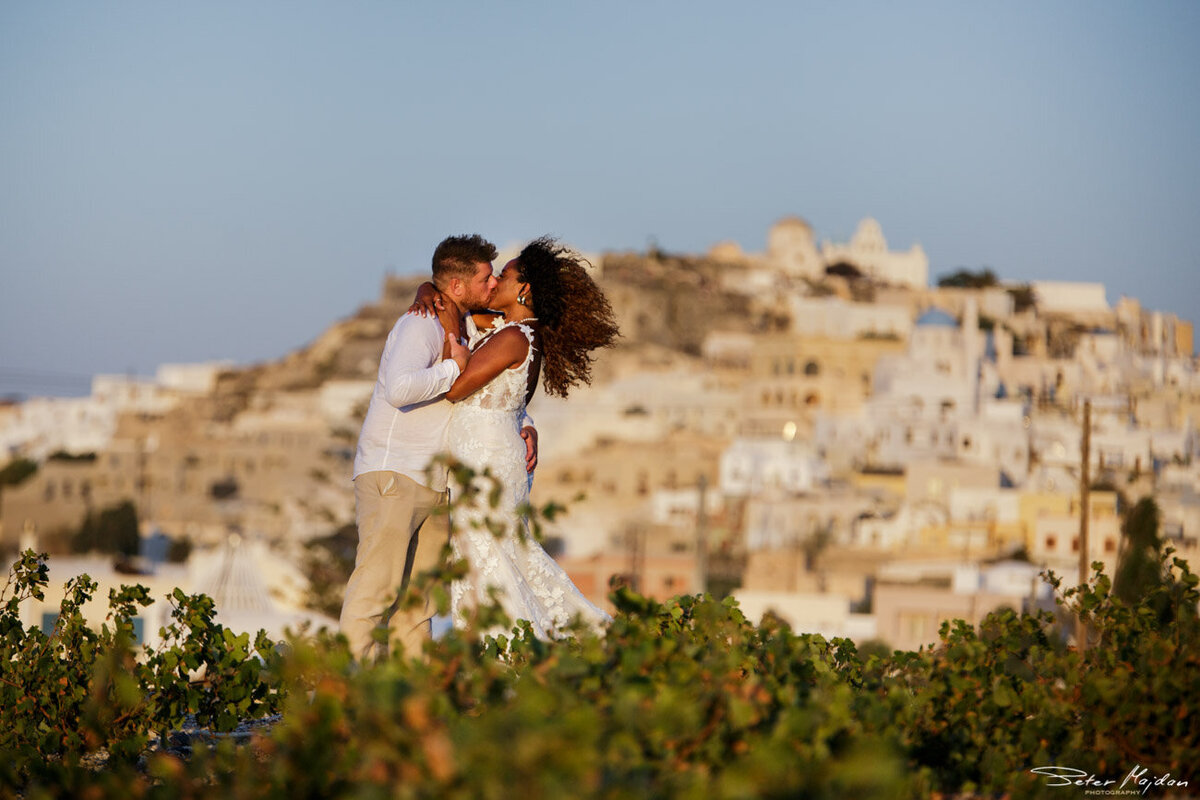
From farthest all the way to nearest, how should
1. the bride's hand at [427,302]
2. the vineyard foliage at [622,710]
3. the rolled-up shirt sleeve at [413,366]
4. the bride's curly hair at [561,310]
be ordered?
the bride's curly hair at [561,310], the bride's hand at [427,302], the rolled-up shirt sleeve at [413,366], the vineyard foliage at [622,710]

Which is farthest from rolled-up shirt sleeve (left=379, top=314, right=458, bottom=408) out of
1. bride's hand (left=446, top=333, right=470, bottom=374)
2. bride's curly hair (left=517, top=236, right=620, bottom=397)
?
bride's curly hair (left=517, top=236, right=620, bottom=397)

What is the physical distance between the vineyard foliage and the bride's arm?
3.08ft

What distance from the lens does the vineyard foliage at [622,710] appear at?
2832mm

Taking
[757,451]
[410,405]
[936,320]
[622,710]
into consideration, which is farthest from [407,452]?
[936,320]

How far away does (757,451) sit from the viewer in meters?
64.2

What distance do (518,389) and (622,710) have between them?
3238 millimetres

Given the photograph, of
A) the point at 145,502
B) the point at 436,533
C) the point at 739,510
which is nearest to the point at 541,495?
the point at 739,510

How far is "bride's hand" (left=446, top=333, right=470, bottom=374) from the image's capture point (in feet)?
19.7

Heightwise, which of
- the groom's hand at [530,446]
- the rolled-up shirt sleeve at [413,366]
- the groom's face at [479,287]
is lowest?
the groom's hand at [530,446]

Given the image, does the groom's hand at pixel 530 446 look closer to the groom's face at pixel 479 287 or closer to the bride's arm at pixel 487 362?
the bride's arm at pixel 487 362

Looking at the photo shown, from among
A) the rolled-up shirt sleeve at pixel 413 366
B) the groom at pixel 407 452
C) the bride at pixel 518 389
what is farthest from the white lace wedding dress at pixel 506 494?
the rolled-up shirt sleeve at pixel 413 366

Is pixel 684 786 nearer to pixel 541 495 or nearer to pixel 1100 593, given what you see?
pixel 1100 593

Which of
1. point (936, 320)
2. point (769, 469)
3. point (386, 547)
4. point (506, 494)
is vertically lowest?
point (386, 547)

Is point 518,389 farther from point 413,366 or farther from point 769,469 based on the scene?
point 769,469
